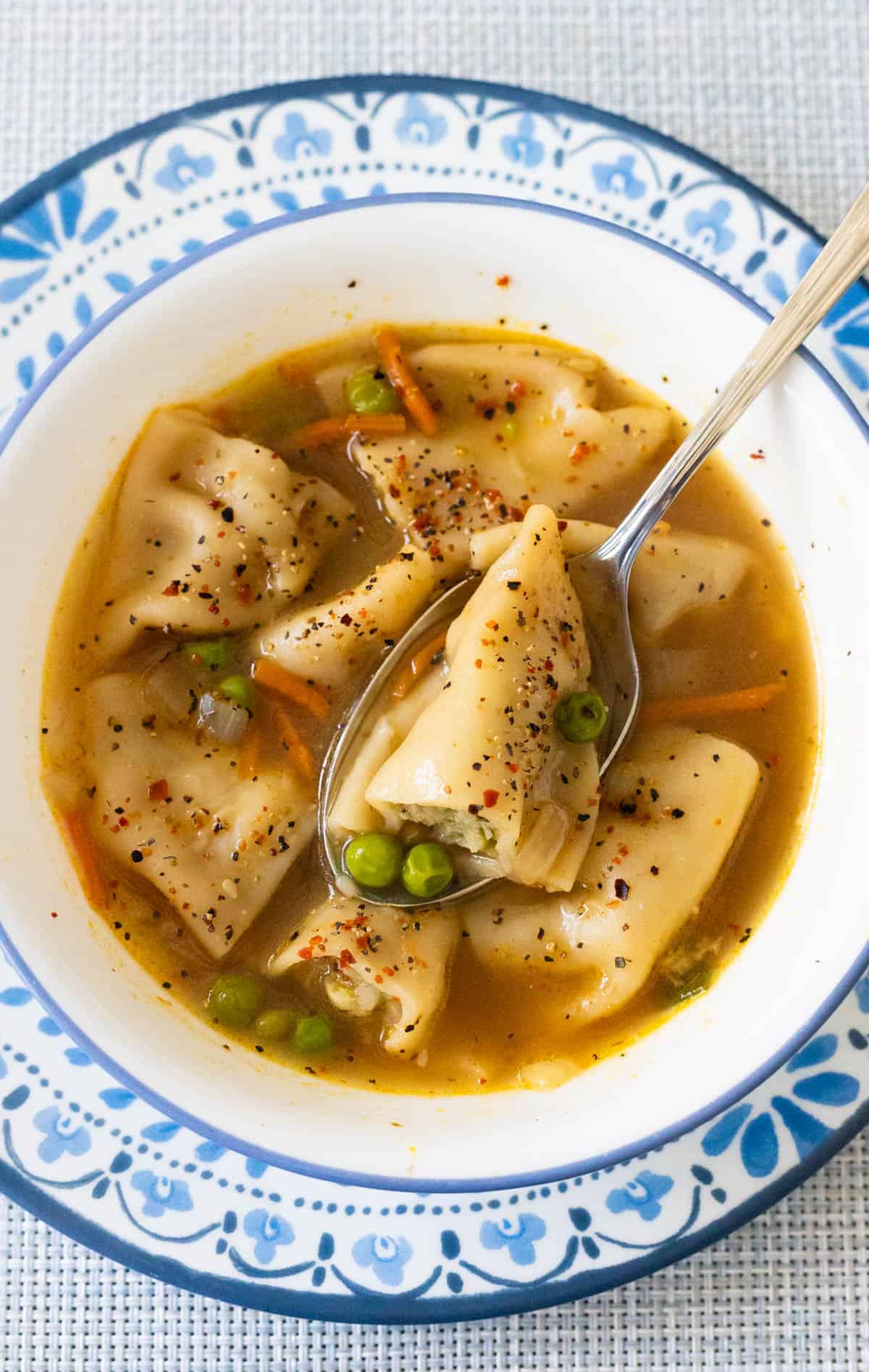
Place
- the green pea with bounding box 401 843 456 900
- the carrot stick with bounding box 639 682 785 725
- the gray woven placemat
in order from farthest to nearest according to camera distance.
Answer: the gray woven placemat < the carrot stick with bounding box 639 682 785 725 < the green pea with bounding box 401 843 456 900

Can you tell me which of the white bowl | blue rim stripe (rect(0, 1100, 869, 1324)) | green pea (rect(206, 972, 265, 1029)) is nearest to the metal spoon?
the white bowl

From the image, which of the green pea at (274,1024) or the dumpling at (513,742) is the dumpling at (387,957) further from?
the dumpling at (513,742)

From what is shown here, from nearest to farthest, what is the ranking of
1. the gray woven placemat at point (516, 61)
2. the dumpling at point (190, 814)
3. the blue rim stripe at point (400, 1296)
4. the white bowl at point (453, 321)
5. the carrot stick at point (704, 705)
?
the white bowl at point (453, 321) < the blue rim stripe at point (400, 1296) < the dumpling at point (190, 814) < the carrot stick at point (704, 705) < the gray woven placemat at point (516, 61)

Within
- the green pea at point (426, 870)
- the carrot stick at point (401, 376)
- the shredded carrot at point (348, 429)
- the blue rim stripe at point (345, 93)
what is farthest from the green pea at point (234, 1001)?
the blue rim stripe at point (345, 93)

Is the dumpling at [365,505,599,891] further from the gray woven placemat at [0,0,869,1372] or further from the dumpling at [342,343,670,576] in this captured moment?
the gray woven placemat at [0,0,869,1372]

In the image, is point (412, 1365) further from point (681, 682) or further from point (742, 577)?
point (742, 577)

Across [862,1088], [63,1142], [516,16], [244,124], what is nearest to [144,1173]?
[63,1142]
